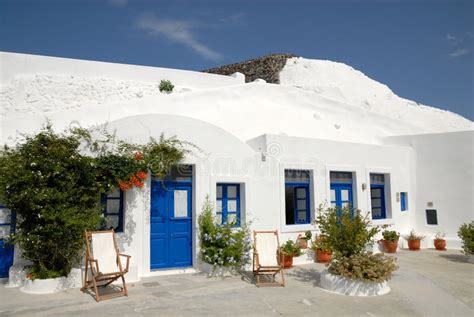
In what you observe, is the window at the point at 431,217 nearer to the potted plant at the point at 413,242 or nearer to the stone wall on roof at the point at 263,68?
the potted plant at the point at 413,242

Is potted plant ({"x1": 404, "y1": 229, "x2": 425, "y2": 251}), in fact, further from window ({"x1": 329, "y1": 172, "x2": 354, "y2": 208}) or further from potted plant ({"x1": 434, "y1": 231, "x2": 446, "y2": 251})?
window ({"x1": 329, "y1": 172, "x2": 354, "y2": 208})

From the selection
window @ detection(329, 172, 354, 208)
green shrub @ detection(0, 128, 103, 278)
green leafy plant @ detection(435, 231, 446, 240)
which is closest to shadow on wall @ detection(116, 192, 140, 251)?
green shrub @ detection(0, 128, 103, 278)

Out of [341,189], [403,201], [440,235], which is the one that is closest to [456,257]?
[440,235]

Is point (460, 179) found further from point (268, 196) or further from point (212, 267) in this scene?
point (212, 267)

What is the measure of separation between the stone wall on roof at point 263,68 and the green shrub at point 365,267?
668 inches

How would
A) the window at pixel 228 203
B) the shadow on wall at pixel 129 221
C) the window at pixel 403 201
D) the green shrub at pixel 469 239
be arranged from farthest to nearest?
the window at pixel 403 201 → the green shrub at pixel 469 239 → the window at pixel 228 203 → the shadow on wall at pixel 129 221

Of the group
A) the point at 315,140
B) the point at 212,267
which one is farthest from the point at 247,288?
the point at 315,140

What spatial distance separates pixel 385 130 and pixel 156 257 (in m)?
11.9

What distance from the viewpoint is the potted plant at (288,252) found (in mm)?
8859

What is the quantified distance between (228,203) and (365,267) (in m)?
3.56

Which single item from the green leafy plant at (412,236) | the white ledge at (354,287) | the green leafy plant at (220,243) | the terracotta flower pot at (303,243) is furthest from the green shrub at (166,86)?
the white ledge at (354,287)

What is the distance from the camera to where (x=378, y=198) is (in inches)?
492

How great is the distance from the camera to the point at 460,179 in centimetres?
1216

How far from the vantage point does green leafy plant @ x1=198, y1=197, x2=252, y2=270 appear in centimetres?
791
